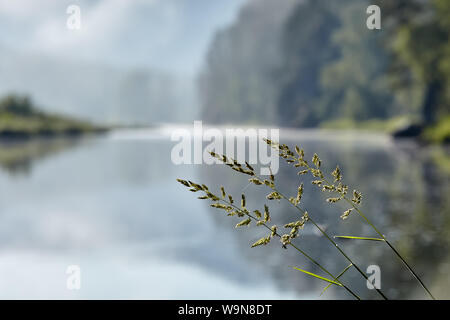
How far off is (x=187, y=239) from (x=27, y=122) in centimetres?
4959

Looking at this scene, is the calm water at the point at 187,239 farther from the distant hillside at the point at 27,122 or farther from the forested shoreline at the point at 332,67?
the distant hillside at the point at 27,122

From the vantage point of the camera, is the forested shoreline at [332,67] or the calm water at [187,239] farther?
the forested shoreline at [332,67]

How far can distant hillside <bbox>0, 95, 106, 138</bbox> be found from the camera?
55287 millimetres

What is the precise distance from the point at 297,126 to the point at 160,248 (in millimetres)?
83899

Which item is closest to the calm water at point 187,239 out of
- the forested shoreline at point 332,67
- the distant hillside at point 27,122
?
the forested shoreline at point 332,67

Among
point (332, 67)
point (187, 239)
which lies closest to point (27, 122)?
point (332, 67)

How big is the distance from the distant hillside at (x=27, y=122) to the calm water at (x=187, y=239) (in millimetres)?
31908

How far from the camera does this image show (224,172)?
90.6 ft

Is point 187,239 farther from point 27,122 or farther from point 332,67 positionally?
point 332,67

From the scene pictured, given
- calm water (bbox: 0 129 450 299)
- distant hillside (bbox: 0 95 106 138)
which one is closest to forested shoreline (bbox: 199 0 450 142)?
calm water (bbox: 0 129 450 299)

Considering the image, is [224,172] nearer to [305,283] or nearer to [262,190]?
[262,190]

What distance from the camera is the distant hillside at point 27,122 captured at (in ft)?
181

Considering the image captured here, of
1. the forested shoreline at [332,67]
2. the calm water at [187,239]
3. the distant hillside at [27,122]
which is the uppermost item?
the forested shoreline at [332,67]

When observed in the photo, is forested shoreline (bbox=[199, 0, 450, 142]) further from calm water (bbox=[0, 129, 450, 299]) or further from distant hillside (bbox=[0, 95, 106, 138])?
distant hillside (bbox=[0, 95, 106, 138])
